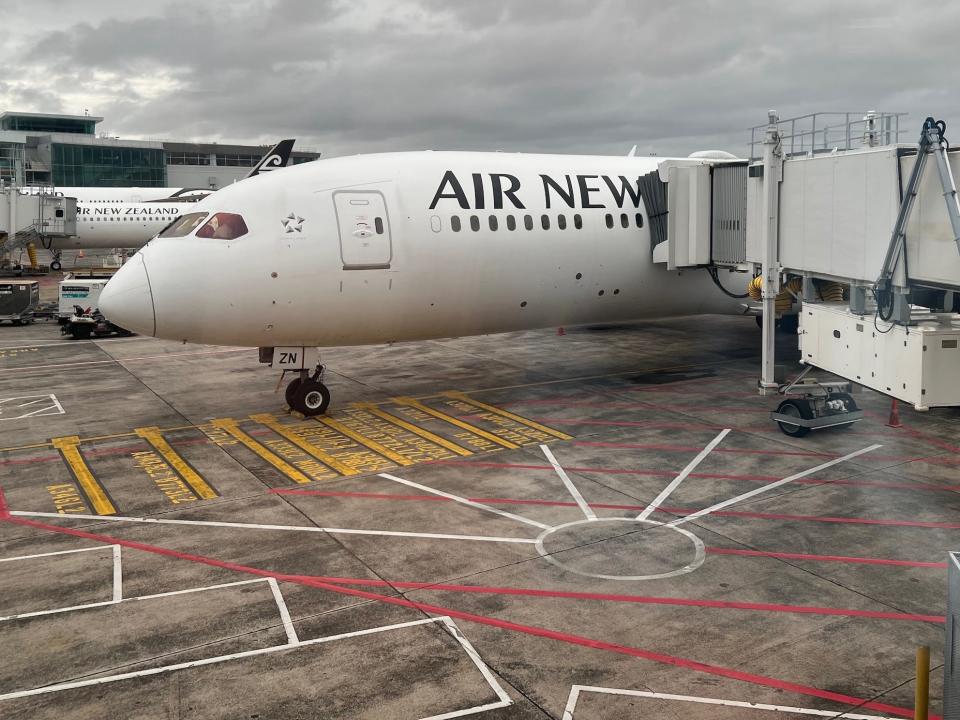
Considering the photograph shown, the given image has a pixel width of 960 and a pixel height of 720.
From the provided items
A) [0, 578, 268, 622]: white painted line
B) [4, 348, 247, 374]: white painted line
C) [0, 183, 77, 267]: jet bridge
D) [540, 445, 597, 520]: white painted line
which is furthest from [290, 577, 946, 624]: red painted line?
[0, 183, 77, 267]: jet bridge

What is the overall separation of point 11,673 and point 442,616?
14.8 ft

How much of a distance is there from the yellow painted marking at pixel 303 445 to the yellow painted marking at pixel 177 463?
2195mm

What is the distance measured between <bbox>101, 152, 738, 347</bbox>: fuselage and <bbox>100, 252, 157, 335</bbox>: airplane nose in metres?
0.03

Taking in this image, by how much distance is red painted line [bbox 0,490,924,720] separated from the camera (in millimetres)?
8430

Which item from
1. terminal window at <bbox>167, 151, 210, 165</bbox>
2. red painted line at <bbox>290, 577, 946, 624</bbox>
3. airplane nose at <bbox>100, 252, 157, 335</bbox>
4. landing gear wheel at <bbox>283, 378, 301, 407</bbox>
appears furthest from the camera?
terminal window at <bbox>167, 151, 210, 165</bbox>

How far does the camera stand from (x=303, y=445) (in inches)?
701

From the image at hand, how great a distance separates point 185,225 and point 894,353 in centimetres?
1362

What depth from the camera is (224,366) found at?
27.0 metres

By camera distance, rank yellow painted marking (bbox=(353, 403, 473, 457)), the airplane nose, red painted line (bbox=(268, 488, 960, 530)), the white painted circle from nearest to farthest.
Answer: the white painted circle, red painted line (bbox=(268, 488, 960, 530)), yellow painted marking (bbox=(353, 403, 473, 457)), the airplane nose

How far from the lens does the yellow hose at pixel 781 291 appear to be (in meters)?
19.1

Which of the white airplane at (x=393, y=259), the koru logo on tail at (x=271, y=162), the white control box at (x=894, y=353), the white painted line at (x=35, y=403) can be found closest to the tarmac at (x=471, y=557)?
the white painted line at (x=35, y=403)

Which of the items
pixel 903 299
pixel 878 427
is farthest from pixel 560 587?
pixel 878 427

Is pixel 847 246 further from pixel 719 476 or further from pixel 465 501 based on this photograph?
pixel 465 501

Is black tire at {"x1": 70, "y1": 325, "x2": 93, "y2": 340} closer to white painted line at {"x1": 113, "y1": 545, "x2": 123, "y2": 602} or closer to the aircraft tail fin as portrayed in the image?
white painted line at {"x1": 113, "y1": 545, "x2": 123, "y2": 602}
